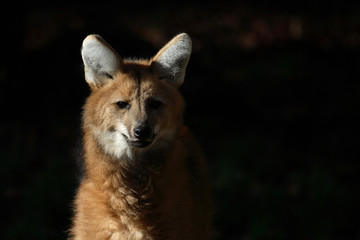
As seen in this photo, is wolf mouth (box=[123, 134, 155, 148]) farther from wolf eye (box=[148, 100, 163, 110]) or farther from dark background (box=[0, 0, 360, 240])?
dark background (box=[0, 0, 360, 240])

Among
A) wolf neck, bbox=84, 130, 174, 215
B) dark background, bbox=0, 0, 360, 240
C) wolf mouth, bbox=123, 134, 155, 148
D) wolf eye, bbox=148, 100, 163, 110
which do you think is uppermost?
wolf eye, bbox=148, 100, 163, 110

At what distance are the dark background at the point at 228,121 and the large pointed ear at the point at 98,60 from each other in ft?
5.07

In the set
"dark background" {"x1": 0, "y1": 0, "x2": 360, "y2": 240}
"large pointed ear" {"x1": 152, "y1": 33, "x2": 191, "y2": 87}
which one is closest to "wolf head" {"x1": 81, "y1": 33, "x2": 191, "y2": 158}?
"large pointed ear" {"x1": 152, "y1": 33, "x2": 191, "y2": 87}

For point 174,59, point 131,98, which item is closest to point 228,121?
point 174,59

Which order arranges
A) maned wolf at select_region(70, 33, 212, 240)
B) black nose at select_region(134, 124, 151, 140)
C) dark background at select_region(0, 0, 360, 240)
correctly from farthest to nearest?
dark background at select_region(0, 0, 360, 240)
maned wolf at select_region(70, 33, 212, 240)
black nose at select_region(134, 124, 151, 140)

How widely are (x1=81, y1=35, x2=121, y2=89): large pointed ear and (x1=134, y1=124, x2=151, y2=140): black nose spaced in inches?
14.0

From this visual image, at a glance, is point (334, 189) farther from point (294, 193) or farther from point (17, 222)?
point (17, 222)

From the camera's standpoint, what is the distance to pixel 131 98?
283 cm

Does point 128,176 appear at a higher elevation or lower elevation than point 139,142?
lower

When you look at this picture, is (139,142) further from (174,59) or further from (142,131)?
(174,59)

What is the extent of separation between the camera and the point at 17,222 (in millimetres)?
4238

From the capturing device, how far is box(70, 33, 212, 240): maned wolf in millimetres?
2834

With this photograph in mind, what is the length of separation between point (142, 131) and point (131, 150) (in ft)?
0.66

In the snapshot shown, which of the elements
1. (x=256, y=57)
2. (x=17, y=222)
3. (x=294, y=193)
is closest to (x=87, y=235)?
(x=17, y=222)
